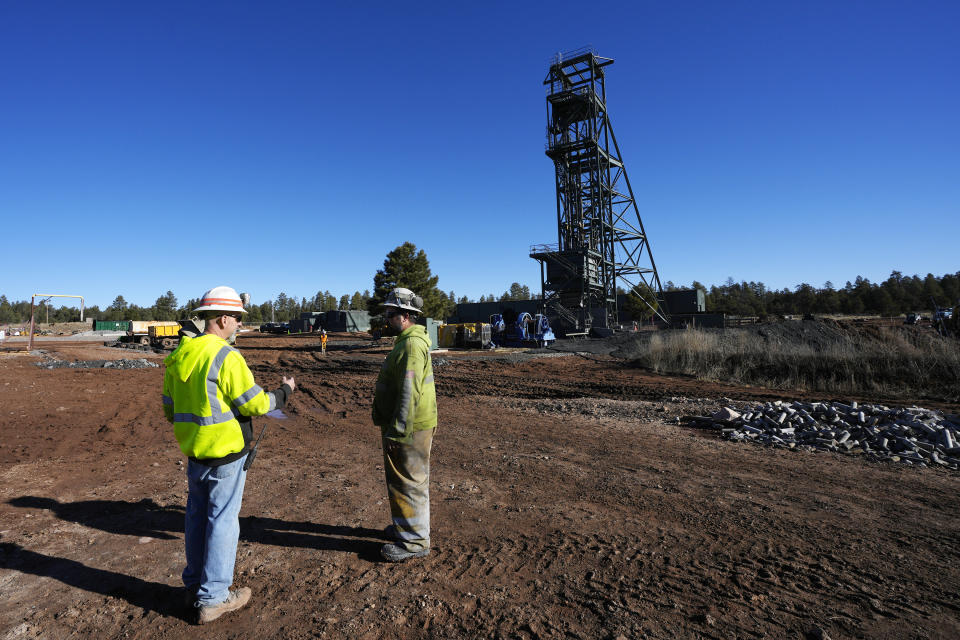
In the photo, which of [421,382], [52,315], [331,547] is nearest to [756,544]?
[421,382]

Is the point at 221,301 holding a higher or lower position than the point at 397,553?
higher

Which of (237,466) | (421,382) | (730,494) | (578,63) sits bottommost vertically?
(730,494)

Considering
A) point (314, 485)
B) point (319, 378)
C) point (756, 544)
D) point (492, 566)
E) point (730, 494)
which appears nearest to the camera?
point (492, 566)

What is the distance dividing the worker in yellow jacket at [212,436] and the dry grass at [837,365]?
591 inches

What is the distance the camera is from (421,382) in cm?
331

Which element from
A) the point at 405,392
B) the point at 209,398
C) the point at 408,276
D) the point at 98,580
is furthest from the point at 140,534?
the point at 408,276

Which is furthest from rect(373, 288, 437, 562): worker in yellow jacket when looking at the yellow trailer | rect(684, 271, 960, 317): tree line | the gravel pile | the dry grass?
rect(684, 271, 960, 317): tree line

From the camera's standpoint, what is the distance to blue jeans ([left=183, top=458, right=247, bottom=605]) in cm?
260

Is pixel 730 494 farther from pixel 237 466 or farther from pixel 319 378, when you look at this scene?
pixel 319 378

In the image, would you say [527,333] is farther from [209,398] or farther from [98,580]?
[209,398]

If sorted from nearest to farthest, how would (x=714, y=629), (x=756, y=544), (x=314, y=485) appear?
(x=714, y=629), (x=756, y=544), (x=314, y=485)

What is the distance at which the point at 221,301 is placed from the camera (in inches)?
110

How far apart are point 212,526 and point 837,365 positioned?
16.8 meters

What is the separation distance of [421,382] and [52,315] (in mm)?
163026
